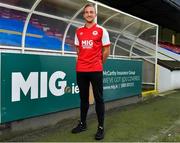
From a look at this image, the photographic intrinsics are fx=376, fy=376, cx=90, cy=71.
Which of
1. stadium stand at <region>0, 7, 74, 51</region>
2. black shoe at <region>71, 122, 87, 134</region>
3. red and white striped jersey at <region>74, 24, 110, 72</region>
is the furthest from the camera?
stadium stand at <region>0, 7, 74, 51</region>

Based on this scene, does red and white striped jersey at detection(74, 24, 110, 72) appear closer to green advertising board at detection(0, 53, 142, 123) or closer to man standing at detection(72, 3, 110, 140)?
man standing at detection(72, 3, 110, 140)

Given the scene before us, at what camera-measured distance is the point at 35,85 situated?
5848mm

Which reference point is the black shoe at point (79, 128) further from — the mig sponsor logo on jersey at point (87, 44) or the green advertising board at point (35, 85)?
the mig sponsor logo on jersey at point (87, 44)

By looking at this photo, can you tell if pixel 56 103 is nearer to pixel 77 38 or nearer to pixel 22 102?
pixel 22 102

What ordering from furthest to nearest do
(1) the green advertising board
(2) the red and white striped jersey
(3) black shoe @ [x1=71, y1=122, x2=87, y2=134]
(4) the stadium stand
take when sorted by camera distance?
(4) the stadium stand
(3) black shoe @ [x1=71, y1=122, x2=87, y2=134]
(2) the red and white striped jersey
(1) the green advertising board

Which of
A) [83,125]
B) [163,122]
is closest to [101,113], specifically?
[83,125]

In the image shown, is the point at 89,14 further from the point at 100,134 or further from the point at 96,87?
the point at 100,134

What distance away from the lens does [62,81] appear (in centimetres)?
666

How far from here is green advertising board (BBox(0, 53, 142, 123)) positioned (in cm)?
529

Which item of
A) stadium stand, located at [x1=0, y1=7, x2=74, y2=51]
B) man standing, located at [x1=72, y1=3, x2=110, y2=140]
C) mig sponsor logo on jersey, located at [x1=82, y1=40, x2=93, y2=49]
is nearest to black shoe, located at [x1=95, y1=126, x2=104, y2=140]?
man standing, located at [x1=72, y1=3, x2=110, y2=140]

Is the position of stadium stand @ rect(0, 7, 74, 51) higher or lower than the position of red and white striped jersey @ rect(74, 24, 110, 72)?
higher

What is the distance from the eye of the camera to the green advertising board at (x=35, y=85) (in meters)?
5.29

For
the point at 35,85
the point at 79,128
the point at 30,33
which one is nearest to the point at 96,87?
the point at 79,128

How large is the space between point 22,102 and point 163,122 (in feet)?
9.32
